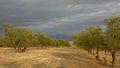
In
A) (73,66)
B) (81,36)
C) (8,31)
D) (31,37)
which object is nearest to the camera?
(73,66)

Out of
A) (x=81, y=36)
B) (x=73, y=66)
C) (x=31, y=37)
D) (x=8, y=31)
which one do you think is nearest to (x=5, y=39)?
(x=8, y=31)

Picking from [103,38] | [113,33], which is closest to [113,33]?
[113,33]

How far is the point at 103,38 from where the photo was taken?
56969 mm

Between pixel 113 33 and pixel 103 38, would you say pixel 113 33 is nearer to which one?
pixel 113 33

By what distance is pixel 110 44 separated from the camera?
177 feet

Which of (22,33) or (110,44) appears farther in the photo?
(22,33)

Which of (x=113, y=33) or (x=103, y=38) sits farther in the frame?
(x=103, y=38)

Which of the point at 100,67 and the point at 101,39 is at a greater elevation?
the point at 101,39

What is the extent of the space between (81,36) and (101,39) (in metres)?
5.56

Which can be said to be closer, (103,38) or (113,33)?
(113,33)

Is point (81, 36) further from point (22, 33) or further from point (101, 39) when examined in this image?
point (22, 33)

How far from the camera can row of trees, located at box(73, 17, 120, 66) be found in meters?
54.2

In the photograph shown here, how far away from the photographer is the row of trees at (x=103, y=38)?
178ft

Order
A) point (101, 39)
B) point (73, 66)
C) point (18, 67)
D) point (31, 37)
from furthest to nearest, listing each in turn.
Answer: point (31, 37)
point (101, 39)
point (73, 66)
point (18, 67)
